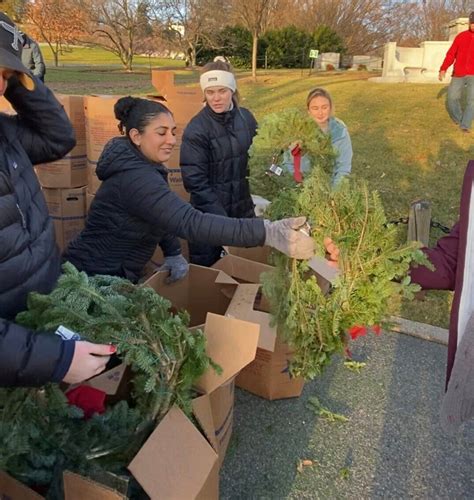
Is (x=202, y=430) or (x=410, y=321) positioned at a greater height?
(x=202, y=430)

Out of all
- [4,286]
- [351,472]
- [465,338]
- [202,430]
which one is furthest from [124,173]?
[351,472]

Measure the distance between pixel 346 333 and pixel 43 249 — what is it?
129cm

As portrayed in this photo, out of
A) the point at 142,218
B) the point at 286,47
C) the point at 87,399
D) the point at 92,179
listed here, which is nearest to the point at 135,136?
the point at 142,218

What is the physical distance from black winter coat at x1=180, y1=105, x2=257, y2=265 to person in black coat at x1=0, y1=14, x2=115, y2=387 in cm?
140

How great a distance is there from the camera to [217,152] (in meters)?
3.86

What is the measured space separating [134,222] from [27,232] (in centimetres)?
83

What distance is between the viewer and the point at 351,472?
9.20ft

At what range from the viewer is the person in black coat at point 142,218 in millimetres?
2445

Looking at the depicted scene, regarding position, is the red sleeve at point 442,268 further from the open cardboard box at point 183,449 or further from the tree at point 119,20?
the tree at point 119,20

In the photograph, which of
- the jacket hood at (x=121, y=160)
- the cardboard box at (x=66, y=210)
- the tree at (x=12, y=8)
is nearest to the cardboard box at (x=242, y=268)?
the jacket hood at (x=121, y=160)

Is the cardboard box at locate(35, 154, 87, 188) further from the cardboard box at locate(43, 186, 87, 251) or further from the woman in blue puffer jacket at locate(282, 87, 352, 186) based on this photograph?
the woman in blue puffer jacket at locate(282, 87, 352, 186)

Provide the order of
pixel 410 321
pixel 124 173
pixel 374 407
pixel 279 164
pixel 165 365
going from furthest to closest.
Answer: pixel 410 321
pixel 279 164
pixel 374 407
pixel 124 173
pixel 165 365

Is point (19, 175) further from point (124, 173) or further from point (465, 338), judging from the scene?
point (465, 338)

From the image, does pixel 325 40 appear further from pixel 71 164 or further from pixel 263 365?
pixel 263 365
